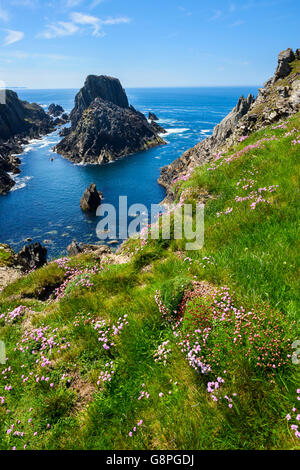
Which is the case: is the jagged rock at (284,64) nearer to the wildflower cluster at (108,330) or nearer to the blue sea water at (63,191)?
the blue sea water at (63,191)

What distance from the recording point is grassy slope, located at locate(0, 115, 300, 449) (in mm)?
2936

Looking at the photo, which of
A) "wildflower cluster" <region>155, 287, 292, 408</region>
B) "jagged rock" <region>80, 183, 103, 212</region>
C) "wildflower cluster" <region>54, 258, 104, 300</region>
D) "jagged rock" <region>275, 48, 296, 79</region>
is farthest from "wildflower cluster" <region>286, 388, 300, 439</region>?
"jagged rock" <region>80, 183, 103, 212</region>

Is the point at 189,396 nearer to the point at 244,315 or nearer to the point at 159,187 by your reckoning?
the point at 244,315

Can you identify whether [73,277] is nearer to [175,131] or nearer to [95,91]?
[175,131]

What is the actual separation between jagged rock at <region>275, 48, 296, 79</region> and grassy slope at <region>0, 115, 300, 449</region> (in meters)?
44.1

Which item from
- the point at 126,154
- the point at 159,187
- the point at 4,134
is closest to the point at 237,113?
the point at 159,187

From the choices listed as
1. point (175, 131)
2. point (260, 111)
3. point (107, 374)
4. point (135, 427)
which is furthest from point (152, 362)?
point (175, 131)

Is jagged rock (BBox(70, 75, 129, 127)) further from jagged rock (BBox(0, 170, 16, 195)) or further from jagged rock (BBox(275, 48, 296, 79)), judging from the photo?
jagged rock (BBox(275, 48, 296, 79))

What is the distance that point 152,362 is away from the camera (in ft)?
13.4

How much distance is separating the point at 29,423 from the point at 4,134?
179303mm

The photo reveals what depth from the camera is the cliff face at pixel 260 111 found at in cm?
2121

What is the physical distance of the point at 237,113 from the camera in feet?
185

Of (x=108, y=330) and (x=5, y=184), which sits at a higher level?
(x=108, y=330)

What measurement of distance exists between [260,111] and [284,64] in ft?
66.1
